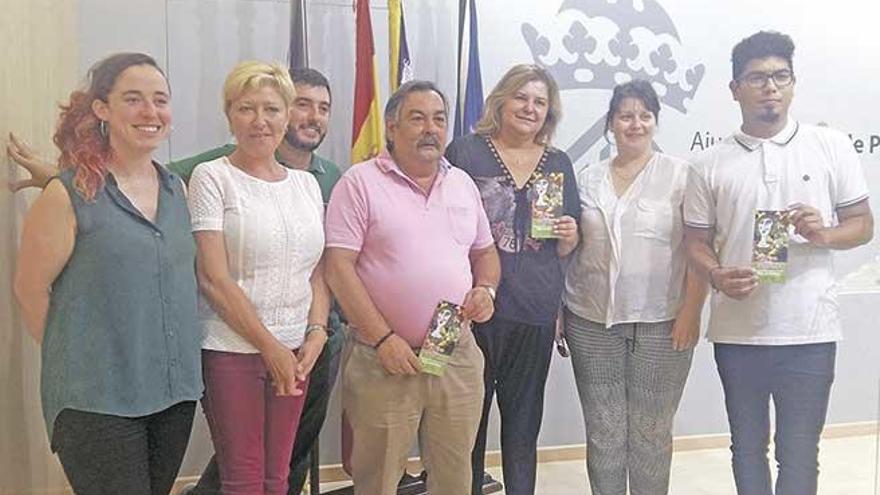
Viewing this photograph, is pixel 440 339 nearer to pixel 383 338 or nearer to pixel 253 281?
pixel 383 338

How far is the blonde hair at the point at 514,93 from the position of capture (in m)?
2.57

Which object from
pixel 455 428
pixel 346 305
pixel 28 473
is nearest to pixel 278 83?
pixel 346 305

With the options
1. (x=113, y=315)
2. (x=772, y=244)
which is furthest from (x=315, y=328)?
(x=772, y=244)

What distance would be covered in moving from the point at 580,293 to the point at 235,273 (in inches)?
40.7

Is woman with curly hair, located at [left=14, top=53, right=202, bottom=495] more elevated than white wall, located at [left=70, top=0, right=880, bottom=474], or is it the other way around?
white wall, located at [left=70, top=0, right=880, bottom=474]

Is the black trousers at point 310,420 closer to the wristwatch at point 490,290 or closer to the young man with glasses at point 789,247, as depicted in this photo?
the wristwatch at point 490,290

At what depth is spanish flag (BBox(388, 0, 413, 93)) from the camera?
9.68 feet

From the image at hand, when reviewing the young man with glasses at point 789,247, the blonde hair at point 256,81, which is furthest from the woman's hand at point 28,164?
the young man with glasses at point 789,247

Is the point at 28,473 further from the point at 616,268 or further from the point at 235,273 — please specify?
the point at 616,268

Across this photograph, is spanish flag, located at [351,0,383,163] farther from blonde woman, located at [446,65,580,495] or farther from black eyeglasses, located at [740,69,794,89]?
black eyeglasses, located at [740,69,794,89]

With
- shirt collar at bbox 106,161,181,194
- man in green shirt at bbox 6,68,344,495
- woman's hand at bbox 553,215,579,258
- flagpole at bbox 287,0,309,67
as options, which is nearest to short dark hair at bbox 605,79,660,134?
woman's hand at bbox 553,215,579,258

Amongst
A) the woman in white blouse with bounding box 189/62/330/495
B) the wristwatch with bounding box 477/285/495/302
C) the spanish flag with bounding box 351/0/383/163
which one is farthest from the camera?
the spanish flag with bounding box 351/0/383/163

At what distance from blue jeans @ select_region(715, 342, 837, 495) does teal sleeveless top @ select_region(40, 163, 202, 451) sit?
1585 millimetres

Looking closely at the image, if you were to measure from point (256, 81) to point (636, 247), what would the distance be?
1.17 m
